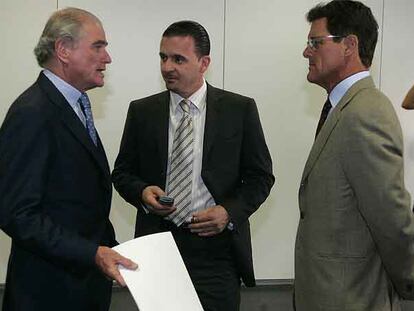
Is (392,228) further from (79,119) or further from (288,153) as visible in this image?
(288,153)

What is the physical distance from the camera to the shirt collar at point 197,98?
2381mm

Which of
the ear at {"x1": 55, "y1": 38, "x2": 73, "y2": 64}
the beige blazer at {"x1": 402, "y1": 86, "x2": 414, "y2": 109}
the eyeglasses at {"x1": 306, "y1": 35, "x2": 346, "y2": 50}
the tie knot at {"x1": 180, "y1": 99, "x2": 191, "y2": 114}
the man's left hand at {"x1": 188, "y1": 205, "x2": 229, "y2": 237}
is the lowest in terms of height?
the man's left hand at {"x1": 188, "y1": 205, "x2": 229, "y2": 237}

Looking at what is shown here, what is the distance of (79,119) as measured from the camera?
1746mm

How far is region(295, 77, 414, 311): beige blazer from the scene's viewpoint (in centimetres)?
164

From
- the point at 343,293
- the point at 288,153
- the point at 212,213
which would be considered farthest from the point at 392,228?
the point at 288,153

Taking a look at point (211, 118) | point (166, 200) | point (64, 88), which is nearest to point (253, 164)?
point (211, 118)

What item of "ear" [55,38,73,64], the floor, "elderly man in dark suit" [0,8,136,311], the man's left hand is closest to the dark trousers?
the man's left hand

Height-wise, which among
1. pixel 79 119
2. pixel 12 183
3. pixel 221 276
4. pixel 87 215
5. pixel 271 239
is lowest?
pixel 271 239

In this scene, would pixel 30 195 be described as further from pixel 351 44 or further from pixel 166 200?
pixel 351 44

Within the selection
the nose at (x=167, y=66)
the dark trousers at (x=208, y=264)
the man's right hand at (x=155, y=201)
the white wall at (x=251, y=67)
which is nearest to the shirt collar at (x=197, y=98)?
the nose at (x=167, y=66)

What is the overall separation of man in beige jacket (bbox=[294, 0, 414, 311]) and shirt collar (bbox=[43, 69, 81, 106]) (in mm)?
830

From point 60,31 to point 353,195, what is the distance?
1.10m

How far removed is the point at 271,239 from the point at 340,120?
2.31 metres

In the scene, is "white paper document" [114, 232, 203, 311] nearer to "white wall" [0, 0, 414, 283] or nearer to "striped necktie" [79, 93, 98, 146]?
"striped necktie" [79, 93, 98, 146]
